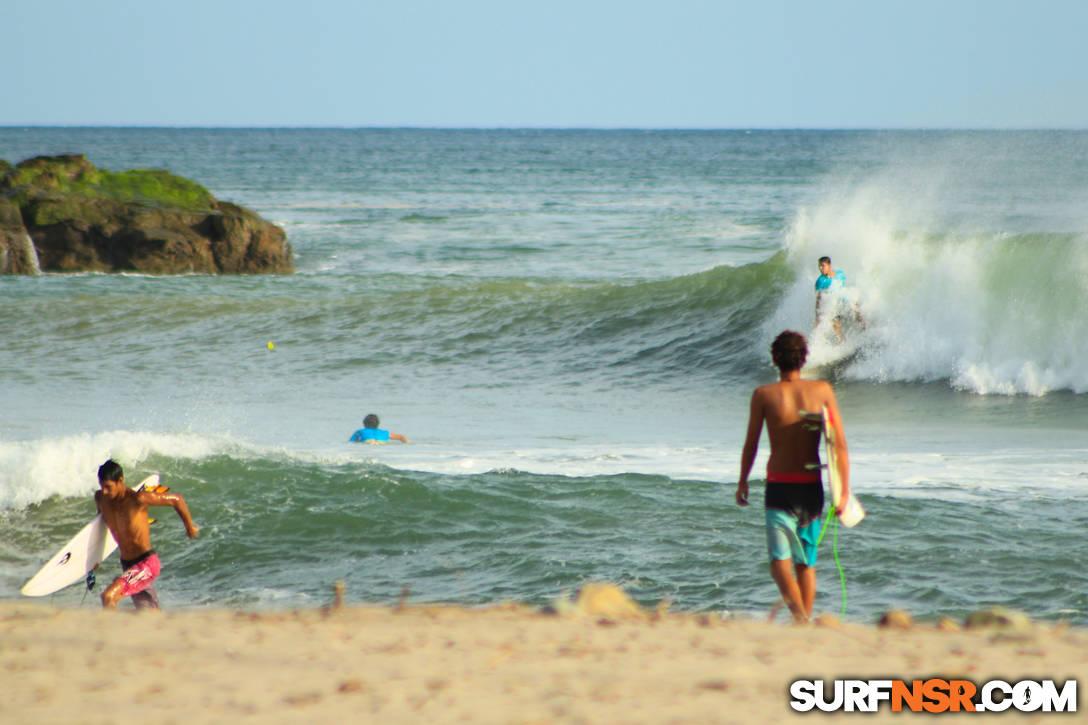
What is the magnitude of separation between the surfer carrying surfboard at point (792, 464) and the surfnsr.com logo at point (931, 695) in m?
1.08

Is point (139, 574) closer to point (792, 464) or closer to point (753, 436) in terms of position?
point (753, 436)

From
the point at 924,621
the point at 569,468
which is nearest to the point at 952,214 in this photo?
the point at 569,468

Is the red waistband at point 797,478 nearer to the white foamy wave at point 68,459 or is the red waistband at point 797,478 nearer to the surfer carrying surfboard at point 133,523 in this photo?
the surfer carrying surfboard at point 133,523

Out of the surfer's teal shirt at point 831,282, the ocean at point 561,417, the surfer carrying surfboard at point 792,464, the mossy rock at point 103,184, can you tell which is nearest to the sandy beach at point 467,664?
the surfer carrying surfboard at point 792,464

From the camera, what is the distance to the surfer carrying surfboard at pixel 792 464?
493 cm

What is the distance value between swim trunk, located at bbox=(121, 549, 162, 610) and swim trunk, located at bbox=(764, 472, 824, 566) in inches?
129

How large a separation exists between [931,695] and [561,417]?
30.7ft

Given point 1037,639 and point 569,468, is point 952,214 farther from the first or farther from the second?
point 1037,639

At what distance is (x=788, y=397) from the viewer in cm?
497

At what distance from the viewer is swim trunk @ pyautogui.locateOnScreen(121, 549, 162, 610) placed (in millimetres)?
6102

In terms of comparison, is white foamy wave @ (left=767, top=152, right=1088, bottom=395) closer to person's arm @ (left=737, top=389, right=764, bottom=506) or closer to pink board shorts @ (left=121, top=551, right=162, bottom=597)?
person's arm @ (left=737, top=389, right=764, bottom=506)

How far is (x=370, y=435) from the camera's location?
11148 mm

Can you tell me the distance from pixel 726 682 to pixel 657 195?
50.4 meters

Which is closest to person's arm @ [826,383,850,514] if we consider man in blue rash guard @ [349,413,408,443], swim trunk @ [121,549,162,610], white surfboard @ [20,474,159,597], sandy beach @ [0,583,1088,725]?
sandy beach @ [0,583,1088,725]
